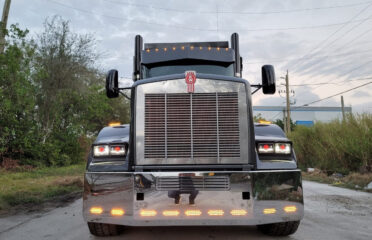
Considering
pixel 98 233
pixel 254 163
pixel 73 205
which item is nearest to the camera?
pixel 254 163

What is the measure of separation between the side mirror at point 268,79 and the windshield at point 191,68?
27.6 inches

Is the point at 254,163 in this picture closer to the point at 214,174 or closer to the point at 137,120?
the point at 214,174

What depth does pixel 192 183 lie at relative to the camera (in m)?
3.61

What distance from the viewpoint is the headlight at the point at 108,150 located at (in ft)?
→ 12.8

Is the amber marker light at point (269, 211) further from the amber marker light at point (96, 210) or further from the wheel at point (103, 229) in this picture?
the wheel at point (103, 229)

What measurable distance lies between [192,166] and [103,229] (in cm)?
142

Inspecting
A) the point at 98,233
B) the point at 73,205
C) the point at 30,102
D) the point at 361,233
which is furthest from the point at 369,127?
the point at 30,102

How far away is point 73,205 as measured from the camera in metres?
7.24

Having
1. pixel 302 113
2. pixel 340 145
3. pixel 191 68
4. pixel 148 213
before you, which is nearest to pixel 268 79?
pixel 191 68

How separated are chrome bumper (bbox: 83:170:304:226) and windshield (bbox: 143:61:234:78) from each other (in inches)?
95.3

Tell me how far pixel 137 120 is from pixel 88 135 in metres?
22.5

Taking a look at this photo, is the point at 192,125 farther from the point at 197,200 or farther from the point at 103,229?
the point at 103,229

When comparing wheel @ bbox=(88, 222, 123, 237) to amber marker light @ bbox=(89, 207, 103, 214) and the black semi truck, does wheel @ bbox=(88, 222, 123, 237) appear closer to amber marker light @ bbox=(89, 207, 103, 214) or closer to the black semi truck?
the black semi truck

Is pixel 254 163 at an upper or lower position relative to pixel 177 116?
lower
